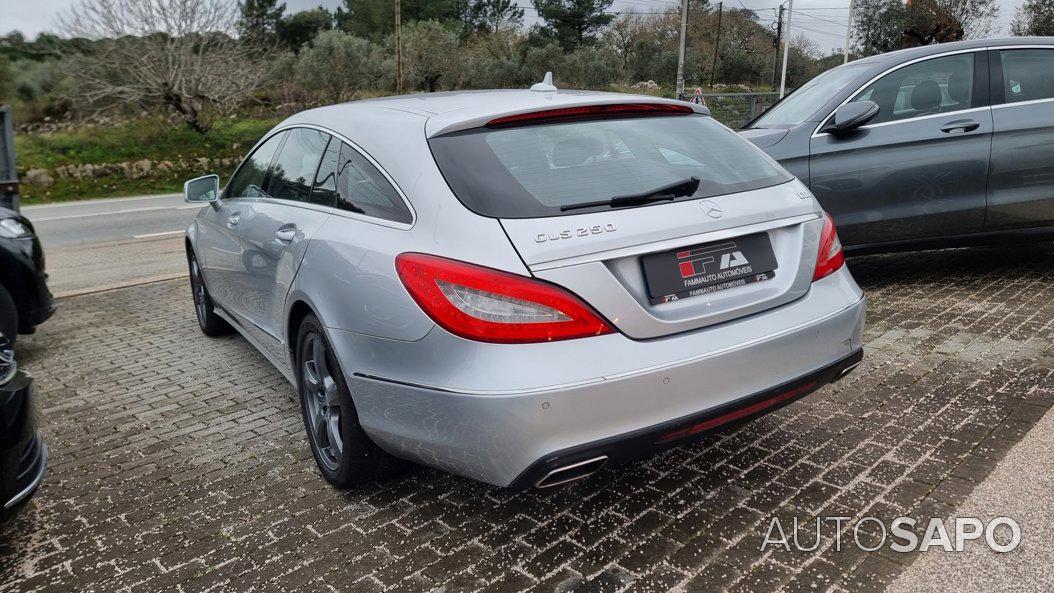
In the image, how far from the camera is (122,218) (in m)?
16.3

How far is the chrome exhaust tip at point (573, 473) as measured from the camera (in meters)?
2.44

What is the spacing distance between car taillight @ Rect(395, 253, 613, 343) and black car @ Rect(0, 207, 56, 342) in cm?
406

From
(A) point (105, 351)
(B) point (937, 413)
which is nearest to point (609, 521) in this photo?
(B) point (937, 413)

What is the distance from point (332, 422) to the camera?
3.23 meters

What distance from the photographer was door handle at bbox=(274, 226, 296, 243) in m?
3.44

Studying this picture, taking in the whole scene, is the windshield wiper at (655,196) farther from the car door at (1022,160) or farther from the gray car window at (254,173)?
the car door at (1022,160)

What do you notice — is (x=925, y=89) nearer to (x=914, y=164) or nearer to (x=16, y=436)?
(x=914, y=164)

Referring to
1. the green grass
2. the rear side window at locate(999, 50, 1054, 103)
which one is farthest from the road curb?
the green grass

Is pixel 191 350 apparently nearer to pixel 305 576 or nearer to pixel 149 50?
pixel 305 576

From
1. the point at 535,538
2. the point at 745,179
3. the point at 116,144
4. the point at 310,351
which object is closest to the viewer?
the point at 535,538

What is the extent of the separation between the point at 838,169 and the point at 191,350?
4.67 meters

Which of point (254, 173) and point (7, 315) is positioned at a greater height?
point (254, 173)

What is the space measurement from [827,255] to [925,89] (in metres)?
3.45

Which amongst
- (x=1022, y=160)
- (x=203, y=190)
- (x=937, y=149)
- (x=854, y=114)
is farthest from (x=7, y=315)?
(x=1022, y=160)
